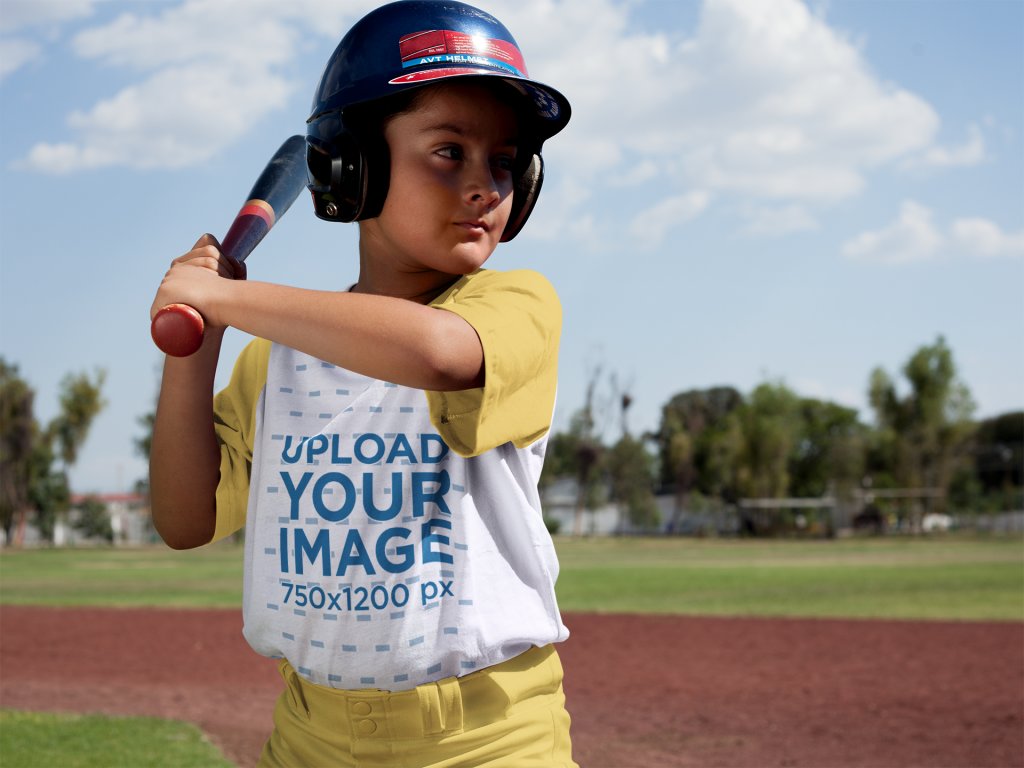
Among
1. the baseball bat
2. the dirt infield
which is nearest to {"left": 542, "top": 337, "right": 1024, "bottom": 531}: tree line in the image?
the dirt infield

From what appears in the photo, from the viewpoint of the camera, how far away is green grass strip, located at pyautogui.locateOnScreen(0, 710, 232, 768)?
5.39m

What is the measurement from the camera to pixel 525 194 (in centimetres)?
183

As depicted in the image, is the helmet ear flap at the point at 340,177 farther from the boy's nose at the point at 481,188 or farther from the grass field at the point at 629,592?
the grass field at the point at 629,592

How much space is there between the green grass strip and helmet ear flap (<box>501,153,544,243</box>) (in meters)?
4.31

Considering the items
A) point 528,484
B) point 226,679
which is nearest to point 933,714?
point 226,679

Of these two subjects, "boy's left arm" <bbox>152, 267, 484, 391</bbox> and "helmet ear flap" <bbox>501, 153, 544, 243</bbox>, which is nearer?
"boy's left arm" <bbox>152, 267, 484, 391</bbox>

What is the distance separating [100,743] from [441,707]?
16.3 ft

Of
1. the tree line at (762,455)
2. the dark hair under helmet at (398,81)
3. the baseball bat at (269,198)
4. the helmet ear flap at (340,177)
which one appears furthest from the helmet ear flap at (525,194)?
the tree line at (762,455)

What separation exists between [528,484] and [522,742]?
38 cm

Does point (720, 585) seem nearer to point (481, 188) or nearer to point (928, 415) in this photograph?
point (481, 188)

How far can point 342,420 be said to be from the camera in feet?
5.45

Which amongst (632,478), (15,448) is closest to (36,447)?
(15,448)

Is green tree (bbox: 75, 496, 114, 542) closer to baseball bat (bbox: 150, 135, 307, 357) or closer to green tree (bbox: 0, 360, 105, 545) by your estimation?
green tree (bbox: 0, 360, 105, 545)

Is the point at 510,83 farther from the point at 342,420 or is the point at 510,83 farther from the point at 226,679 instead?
the point at 226,679
